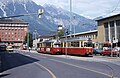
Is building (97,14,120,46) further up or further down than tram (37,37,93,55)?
further up

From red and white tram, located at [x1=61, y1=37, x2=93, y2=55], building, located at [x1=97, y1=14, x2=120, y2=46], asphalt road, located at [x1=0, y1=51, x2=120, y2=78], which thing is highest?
building, located at [x1=97, y1=14, x2=120, y2=46]

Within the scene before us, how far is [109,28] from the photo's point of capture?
9862 cm

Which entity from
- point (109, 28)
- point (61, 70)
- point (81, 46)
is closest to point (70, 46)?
point (81, 46)

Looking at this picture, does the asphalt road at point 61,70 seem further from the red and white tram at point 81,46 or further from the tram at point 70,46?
the tram at point 70,46

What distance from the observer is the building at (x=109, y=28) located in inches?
3681

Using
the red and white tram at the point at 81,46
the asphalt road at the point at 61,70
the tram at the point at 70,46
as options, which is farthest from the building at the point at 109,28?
the asphalt road at the point at 61,70

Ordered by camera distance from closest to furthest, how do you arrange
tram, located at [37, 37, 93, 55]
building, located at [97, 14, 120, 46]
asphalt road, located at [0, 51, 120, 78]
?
1. asphalt road, located at [0, 51, 120, 78]
2. tram, located at [37, 37, 93, 55]
3. building, located at [97, 14, 120, 46]

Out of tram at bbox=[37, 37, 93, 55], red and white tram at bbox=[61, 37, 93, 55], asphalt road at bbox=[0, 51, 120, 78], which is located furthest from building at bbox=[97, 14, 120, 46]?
asphalt road at bbox=[0, 51, 120, 78]

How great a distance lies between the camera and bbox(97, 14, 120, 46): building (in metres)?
93.5

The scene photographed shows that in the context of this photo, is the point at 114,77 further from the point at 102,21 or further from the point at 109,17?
the point at 102,21

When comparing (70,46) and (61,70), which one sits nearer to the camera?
(61,70)

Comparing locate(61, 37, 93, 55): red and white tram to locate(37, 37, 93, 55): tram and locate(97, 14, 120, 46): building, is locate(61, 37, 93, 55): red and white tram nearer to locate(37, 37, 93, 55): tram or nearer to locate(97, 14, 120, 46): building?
locate(37, 37, 93, 55): tram

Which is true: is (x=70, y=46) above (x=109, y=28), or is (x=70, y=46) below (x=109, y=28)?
below

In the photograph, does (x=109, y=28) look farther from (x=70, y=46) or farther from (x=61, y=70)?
(x=61, y=70)
